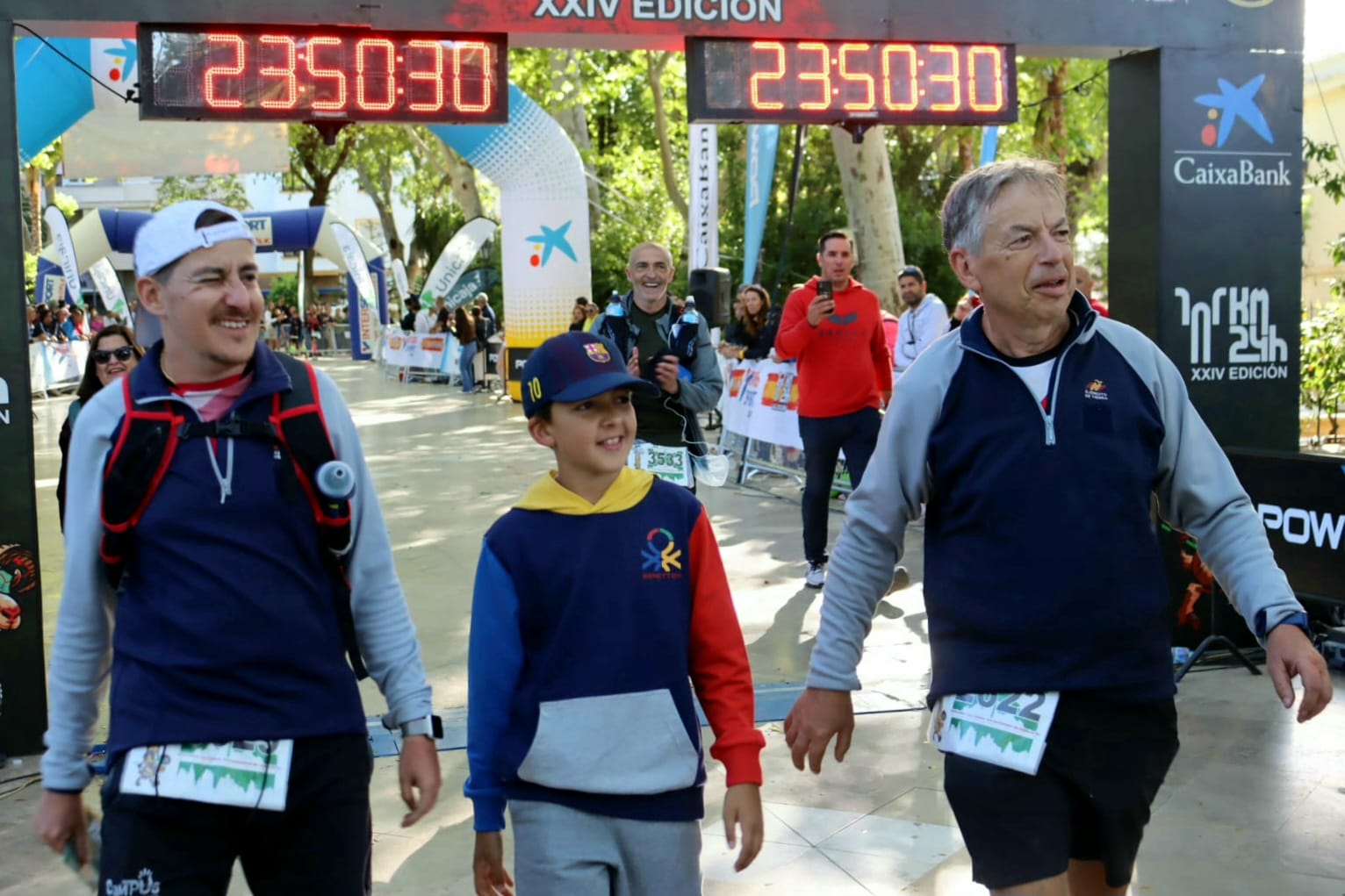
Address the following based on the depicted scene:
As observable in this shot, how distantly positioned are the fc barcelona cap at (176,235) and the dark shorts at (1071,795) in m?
1.74

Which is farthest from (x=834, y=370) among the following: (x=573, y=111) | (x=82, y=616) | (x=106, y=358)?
(x=573, y=111)

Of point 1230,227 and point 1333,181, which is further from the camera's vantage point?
point 1333,181

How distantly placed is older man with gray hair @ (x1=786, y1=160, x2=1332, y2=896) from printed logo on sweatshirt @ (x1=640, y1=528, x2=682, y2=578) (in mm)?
356

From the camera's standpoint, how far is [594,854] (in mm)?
2869

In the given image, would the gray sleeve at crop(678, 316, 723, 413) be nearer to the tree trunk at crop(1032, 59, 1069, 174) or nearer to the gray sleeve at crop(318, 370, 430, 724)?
the gray sleeve at crop(318, 370, 430, 724)

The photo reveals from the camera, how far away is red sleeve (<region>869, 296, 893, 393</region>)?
29.5 feet

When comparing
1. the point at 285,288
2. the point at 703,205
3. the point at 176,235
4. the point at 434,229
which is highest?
the point at 434,229

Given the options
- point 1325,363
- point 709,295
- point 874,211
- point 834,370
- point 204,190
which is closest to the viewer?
point 834,370

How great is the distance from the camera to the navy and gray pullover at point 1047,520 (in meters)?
2.82

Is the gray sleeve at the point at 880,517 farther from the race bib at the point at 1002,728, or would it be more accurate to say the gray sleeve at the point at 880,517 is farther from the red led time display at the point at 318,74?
the red led time display at the point at 318,74

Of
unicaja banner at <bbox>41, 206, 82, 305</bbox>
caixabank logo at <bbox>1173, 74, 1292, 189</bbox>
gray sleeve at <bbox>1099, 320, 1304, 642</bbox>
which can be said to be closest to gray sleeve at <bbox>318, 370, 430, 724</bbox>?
gray sleeve at <bbox>1099, 320, 1304, 642</bbox>

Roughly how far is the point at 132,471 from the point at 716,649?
1193 mm

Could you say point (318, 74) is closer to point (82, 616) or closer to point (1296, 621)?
point (82, 616)

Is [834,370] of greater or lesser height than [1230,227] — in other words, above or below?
below
